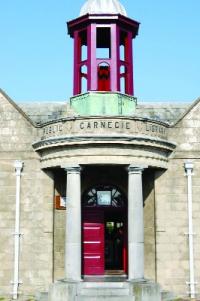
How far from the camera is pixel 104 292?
15.7m

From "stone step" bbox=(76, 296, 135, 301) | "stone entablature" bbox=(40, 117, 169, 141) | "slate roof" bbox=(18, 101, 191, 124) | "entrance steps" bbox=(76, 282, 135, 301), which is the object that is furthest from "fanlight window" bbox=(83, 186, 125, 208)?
"stone step" bbox=(76, 296, 135, 301)

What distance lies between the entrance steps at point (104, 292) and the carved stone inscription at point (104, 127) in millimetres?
4711

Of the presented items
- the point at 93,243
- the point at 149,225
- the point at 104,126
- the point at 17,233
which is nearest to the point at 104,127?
the point at 104,126

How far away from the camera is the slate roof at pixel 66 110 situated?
19672mm

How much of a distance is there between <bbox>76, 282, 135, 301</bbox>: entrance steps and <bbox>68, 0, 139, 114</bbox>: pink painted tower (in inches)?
230

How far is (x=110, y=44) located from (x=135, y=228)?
22.2 ft

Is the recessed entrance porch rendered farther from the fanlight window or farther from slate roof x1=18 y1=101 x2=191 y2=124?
slate roof x1=18 y1=101 x2=191 y2=124

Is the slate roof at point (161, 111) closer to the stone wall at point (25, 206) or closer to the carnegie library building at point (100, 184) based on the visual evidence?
the carnegie library building at point (100, 184)

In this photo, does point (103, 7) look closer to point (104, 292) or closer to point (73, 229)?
point (73, 229)

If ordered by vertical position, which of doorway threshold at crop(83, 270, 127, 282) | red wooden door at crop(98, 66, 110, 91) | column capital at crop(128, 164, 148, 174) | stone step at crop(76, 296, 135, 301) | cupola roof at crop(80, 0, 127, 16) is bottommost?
stone step at crop(76, 296, 135, 301)

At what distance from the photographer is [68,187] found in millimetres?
16469

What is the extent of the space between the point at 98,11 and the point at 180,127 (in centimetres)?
512

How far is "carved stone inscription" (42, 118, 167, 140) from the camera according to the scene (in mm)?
16422

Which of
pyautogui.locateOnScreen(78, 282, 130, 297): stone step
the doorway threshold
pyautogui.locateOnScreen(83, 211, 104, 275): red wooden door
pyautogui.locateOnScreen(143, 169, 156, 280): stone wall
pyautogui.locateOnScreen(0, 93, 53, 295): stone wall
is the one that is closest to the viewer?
pyautogui.locateOnScreen(78, 282, 130, 297): stone step
